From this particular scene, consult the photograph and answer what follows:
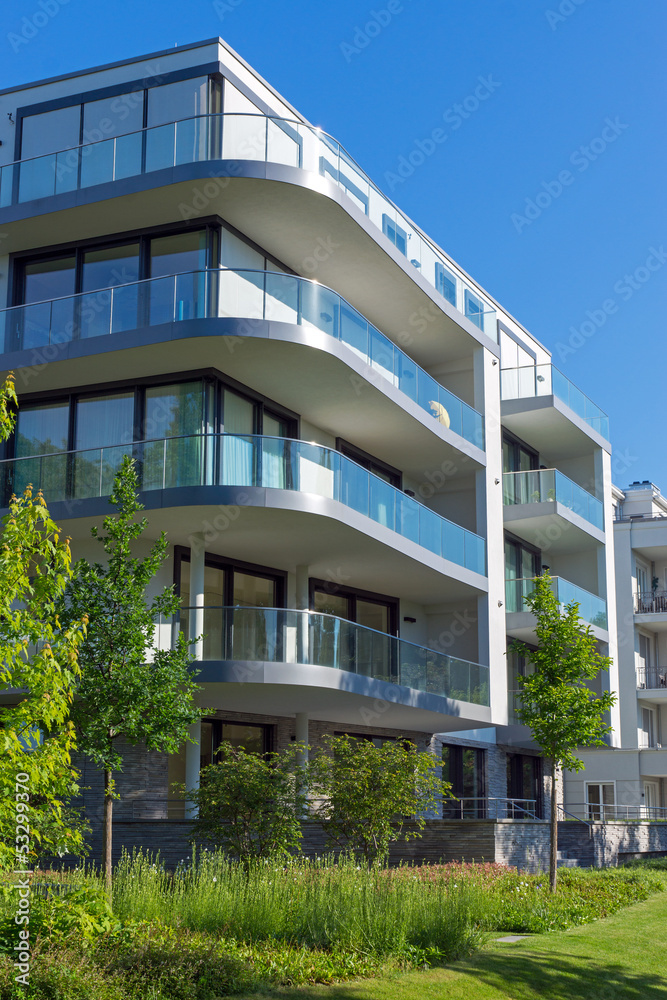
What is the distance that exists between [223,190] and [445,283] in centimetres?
931

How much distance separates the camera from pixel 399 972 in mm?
11211

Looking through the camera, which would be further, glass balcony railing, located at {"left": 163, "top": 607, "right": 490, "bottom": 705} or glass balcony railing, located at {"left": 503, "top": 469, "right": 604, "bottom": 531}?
glass balcony railing, located at {"left": 503, "top": 469, "right": 604, "bottom": 531}

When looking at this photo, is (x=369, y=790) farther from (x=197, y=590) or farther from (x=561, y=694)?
(x=197, y=590)

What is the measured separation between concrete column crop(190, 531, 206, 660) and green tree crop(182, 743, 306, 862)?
10.9 ft

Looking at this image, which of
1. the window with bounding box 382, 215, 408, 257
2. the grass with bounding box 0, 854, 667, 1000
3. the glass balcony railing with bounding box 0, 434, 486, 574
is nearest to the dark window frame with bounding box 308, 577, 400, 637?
the glass balcony railing with bounding box 0, 434, 486, 574

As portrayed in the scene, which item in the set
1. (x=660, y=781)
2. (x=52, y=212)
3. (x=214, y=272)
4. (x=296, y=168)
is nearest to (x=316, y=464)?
(x=214, y=272)

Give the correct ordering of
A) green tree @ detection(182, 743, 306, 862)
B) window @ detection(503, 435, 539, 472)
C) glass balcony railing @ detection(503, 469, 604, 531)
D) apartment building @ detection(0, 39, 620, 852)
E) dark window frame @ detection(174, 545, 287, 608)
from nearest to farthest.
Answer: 1. green tree @ detection(182, 743, 306, 862)
2. apartment building @ detection(0, 39, 620, 852)
3. dark window frame @ detection(174, 545, 287, 608)
4. glass balcony railing @ detection(503, 469, 604, 531)
5. window @ detection(503, 435, 539, 472)

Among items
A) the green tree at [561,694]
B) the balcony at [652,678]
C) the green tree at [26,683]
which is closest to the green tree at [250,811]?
the green tree at [561,694]

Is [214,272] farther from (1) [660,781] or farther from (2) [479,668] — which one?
(1) [660,781]

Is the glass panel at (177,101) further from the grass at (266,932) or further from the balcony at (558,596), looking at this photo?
the grass at (266,932)

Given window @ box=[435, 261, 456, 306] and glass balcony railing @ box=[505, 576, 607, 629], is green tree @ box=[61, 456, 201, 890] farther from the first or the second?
glass balcony railing @ box=[505, 576, 607, 629]

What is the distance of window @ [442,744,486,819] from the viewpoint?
1144 inches

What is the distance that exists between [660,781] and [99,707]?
116 ft

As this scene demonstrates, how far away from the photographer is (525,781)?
110 ft
